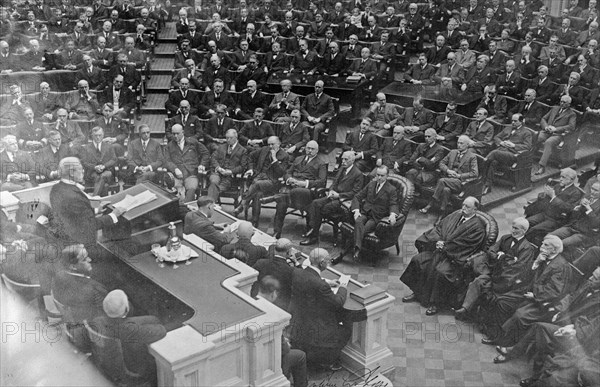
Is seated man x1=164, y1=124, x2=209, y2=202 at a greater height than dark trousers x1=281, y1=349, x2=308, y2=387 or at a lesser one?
greater

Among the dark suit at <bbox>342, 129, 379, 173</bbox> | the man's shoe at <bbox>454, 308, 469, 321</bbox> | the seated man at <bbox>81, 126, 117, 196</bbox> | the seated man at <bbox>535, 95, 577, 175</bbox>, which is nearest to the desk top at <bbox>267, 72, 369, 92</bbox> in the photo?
the dark suit at <bbox>342, 129, 379, 173</bbox>

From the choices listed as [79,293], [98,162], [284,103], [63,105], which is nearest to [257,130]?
[284,103]

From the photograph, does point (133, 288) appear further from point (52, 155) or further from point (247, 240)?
point (52, 155)

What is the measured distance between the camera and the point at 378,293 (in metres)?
7.20

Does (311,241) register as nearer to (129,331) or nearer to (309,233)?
(309,233)

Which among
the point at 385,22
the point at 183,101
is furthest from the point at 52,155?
the point at 385,22

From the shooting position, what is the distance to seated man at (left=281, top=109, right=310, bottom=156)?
1132cm

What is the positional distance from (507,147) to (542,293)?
406 cm

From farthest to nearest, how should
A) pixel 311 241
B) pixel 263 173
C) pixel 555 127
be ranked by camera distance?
pixel 555 127 → pixel 263 173 → pixel 311 241

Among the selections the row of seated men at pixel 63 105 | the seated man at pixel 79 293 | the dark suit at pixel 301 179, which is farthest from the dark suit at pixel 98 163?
the seated man at pixel 79 293

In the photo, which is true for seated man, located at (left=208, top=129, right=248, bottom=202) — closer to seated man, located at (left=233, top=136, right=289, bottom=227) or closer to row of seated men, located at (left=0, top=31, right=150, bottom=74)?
seated man, located at (left=233, top=136, right=289, bottom=227)

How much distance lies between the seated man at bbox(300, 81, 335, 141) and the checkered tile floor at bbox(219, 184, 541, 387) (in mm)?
3112

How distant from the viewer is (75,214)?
7.30 m

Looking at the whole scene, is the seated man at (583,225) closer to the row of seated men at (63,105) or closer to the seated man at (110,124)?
the seated man at (110,124)
